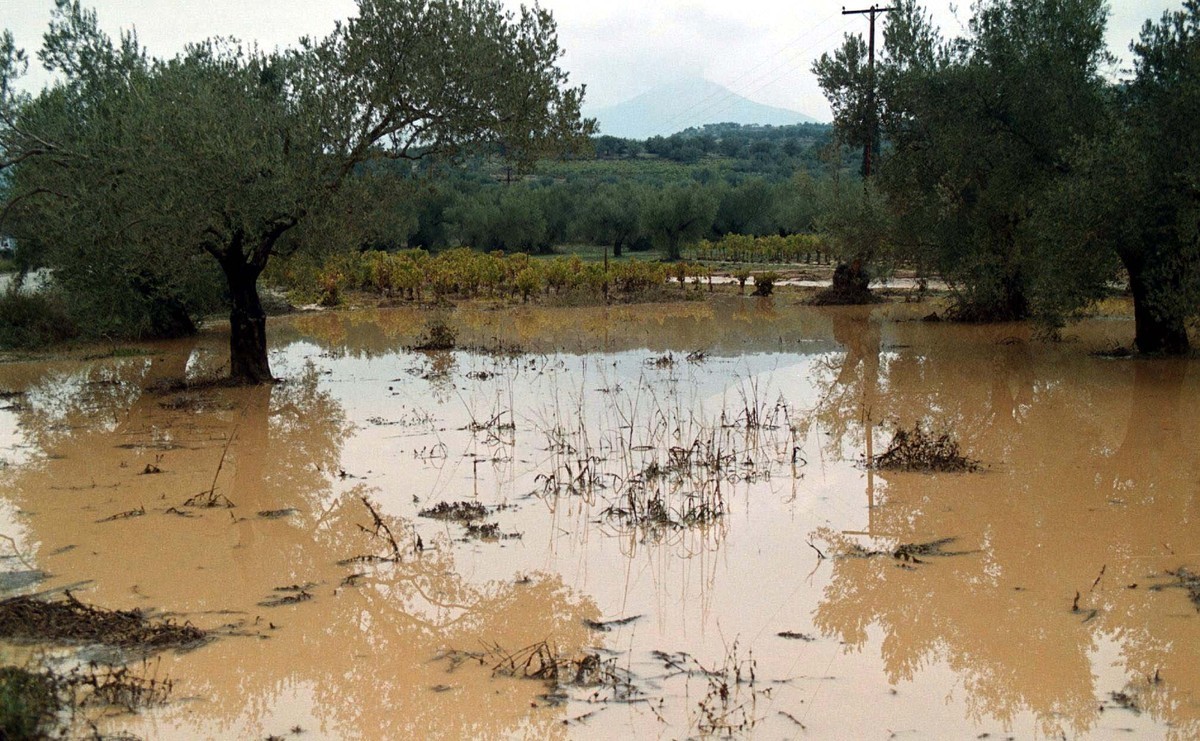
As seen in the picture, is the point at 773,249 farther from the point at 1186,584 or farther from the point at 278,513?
the point at 1186,584

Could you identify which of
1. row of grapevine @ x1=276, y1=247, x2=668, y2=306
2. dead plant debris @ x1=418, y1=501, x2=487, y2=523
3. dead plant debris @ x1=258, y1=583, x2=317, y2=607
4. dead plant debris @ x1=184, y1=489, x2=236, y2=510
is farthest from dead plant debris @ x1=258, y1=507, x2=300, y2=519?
row of grapevine @ x1=276, y1=247, x2=668, y2=306

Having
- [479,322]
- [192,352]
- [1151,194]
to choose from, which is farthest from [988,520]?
[479,322]

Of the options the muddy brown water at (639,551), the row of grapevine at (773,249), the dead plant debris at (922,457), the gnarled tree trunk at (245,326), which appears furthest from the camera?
the row of grapevine at (773,249)

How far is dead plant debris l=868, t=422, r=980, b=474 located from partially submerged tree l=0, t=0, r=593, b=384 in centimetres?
850

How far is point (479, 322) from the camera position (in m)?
28.5

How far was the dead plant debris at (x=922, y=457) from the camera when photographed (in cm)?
1083

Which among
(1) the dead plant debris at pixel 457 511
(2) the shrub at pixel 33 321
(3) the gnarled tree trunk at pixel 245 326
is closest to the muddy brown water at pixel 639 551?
(1) the dead plant debris at pixel 457 511

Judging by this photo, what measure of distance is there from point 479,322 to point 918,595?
22054 mm

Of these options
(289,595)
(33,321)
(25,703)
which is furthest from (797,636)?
(33,321)

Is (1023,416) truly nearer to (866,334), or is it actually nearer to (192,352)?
(866,334)

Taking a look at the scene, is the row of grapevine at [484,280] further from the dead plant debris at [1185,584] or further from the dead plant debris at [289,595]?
the dead plant debris at [1185,584]

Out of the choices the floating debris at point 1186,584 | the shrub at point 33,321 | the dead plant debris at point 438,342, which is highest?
the shrub at point 33,321

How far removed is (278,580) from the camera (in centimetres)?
787

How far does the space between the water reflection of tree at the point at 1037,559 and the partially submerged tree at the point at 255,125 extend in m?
7.37
